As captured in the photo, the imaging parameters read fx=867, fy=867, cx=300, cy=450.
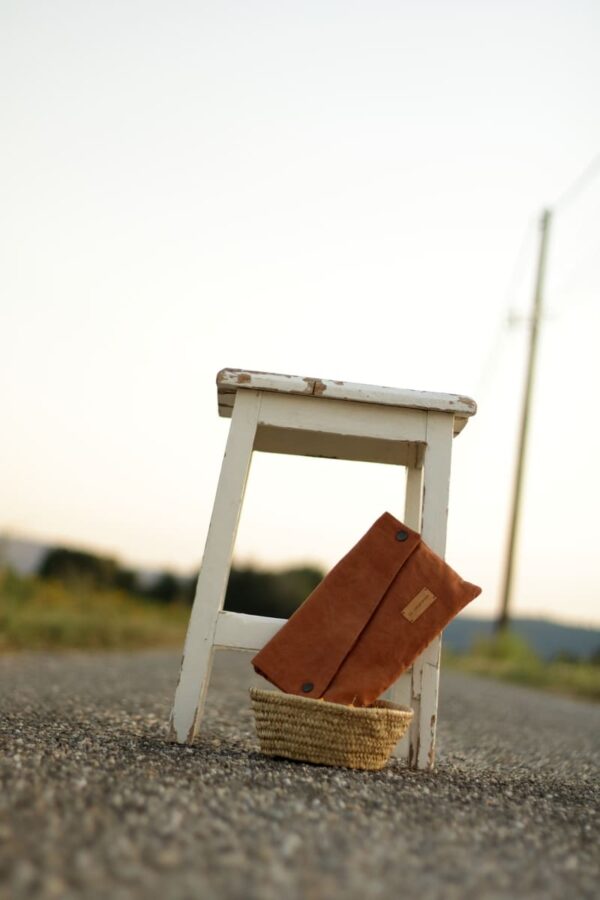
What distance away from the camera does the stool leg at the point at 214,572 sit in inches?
107

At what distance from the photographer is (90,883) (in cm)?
129

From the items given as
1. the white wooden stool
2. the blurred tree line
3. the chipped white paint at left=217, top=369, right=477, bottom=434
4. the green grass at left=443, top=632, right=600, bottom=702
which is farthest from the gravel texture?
the blurred tree line

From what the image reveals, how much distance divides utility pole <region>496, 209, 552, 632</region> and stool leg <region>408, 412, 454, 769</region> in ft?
36.7

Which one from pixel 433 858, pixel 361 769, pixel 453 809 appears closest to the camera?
pixel 433 858

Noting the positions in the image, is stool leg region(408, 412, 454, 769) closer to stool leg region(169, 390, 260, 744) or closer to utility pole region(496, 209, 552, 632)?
stool leg region(169, 390, 260, 744)

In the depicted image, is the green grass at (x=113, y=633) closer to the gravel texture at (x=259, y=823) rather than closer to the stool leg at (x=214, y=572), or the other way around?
the stool leg at (x=214, y=572)

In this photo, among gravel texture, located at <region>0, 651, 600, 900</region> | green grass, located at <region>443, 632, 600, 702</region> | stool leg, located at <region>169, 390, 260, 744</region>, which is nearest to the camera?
gravel texture, located at <region>0, 651, 600, 900</region>

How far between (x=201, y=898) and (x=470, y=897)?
45 centimetres

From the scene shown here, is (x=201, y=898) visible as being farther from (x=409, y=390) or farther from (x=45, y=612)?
(x=45, y=612)

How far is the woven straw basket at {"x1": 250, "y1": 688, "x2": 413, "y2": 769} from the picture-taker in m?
2.48

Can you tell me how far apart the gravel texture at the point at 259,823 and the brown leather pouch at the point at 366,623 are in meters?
0.26

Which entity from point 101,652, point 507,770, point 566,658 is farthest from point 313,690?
point 566,658

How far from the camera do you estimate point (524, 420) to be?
1388 cm

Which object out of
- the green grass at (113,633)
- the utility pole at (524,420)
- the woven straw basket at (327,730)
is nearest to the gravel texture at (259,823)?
the woven straw basket at (327,730)
